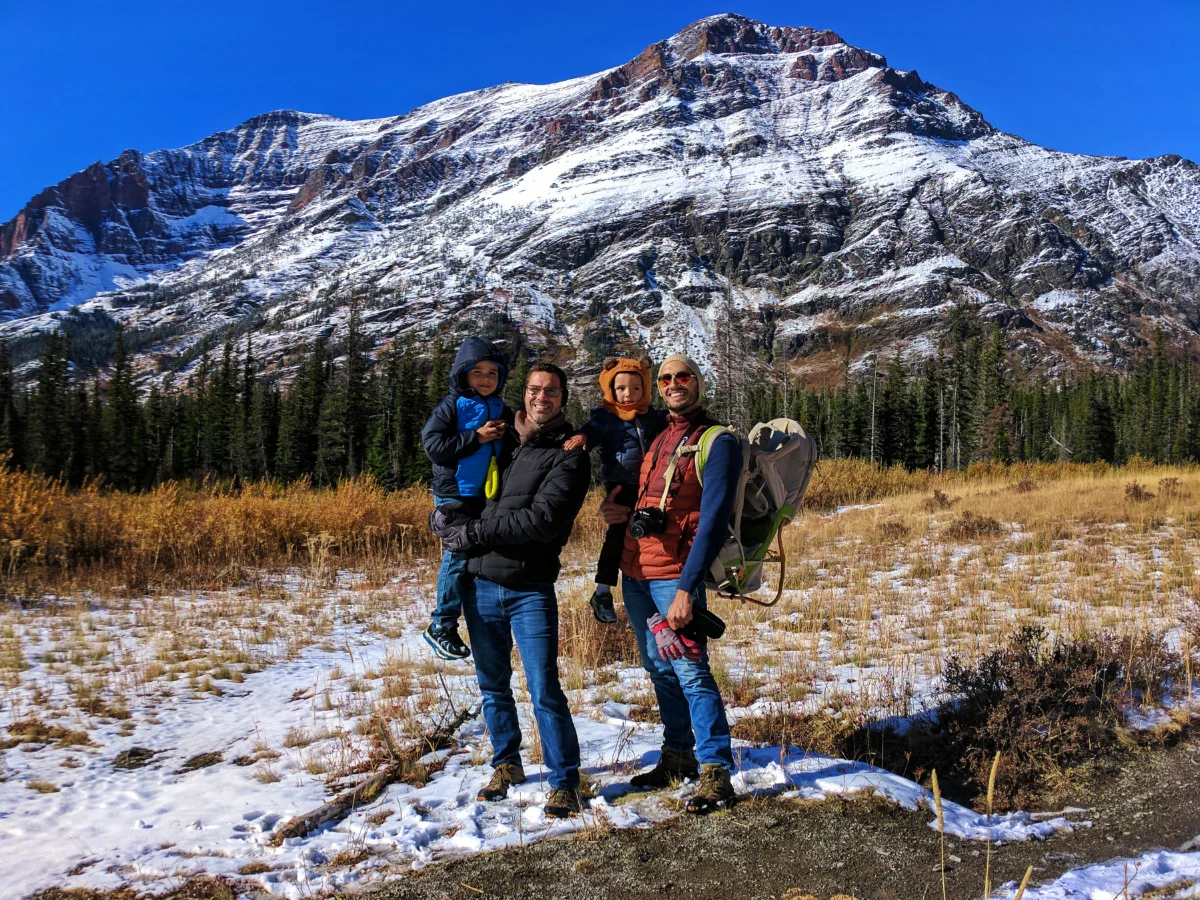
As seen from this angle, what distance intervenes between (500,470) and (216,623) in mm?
5207

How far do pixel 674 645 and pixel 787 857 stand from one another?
1001mm

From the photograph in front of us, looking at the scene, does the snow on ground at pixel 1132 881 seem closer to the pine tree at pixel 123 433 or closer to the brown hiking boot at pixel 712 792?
the brown hiking boot at pixel 712 792

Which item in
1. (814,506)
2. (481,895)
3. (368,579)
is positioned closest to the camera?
(481,895)

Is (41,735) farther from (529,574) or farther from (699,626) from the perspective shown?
(699,626)

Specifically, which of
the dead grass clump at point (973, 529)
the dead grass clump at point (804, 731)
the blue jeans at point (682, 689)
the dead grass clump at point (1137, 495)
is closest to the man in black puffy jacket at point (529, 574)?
the blue jeans at point (682, 689)

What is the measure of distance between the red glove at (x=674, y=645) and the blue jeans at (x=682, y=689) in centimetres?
5

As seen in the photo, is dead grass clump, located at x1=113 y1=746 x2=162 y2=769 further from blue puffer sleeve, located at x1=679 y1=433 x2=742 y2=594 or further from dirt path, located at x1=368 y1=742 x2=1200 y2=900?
blue puffer sleeve, located at x1=679 y1=433 x2=742 y2=594

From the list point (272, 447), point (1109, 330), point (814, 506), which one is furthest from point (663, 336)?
point (814, 506)

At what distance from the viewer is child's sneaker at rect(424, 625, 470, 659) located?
12.3ft

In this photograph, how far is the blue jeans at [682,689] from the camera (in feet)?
A: 11.1

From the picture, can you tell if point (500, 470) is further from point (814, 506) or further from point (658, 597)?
point (814, 506)

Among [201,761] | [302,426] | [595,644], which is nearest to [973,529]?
[595,644]

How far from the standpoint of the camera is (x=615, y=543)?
3670 millimetres

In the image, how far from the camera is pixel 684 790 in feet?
11.6
